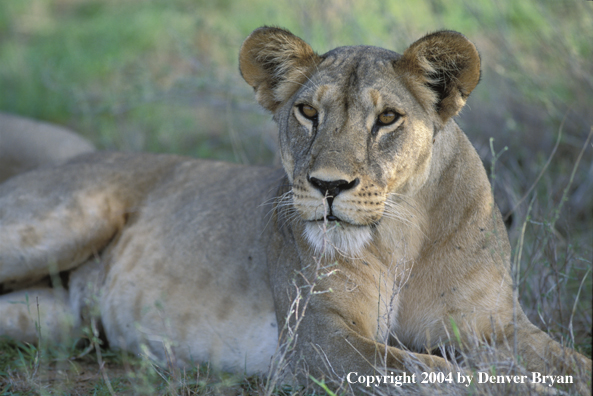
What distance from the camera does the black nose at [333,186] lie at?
286 cm

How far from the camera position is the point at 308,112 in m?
3.24

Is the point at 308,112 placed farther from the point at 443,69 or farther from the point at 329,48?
the point at 329,48

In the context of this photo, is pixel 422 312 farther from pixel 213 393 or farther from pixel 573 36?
pixel 573 36

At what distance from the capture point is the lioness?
9.89 feet

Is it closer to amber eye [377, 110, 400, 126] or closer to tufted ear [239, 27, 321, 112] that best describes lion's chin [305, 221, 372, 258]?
amber eye [377, 110, 400, 126]

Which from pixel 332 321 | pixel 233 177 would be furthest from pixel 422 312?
pixel 233 177

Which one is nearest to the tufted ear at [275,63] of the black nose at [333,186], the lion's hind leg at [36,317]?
the black nose at [333,186]

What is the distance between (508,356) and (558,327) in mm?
1186

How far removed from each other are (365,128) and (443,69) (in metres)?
0.48

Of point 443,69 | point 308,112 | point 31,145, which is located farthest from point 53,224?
point 443,69

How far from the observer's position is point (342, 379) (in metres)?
2.89

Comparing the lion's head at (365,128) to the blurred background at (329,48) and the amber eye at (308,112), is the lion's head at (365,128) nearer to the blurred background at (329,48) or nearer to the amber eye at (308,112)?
the amber eye at (308,112)

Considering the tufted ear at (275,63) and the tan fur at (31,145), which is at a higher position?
the tufted ear at (275,63)

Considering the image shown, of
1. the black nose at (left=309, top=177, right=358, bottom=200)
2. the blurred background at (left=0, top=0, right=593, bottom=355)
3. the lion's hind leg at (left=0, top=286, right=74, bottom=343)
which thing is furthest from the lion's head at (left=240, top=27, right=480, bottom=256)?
the lion's hind leg at (left=0, top=286, right=74, bottom=343)
